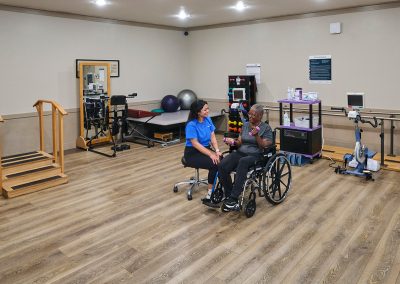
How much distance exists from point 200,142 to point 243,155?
51 centimetres

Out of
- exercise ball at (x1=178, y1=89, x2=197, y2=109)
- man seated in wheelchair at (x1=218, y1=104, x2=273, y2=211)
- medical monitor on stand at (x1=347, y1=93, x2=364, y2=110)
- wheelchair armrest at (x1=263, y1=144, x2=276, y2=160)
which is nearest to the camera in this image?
man seated in wheelchair at (x1=218, y1=104, x2=273, y2=211)

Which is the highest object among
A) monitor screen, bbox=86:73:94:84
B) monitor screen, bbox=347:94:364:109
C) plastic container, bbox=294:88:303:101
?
monitor screen, bbox=86:73:94:84

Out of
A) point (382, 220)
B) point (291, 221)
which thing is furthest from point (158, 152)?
point (382, 220)

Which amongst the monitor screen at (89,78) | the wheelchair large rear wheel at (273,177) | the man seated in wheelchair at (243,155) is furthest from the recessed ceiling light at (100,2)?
the wheelchair large rear wheel at (273,177)

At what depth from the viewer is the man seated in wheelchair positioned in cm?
336

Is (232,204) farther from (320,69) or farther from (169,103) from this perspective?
(169,103)

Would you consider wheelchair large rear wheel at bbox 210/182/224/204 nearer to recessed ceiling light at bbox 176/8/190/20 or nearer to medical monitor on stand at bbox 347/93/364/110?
medical monitor on stand at bbox 347/93/364/110

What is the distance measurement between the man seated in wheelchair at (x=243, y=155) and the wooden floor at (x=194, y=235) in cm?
24

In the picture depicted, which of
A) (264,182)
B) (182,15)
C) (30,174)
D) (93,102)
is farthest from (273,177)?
(93,102)

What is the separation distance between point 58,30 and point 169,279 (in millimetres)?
5060

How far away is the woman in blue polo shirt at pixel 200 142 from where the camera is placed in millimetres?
3633

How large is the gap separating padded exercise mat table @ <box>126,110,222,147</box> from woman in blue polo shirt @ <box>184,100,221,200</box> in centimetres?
271

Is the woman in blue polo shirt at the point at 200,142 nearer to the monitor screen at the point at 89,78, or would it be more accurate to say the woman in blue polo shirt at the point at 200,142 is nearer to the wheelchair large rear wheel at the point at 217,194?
the wheelchair large rear wheel at the point at 217,194

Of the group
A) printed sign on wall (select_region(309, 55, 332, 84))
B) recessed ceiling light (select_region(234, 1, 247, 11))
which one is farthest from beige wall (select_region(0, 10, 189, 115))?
printed sign on wall (select_region(309, 55, 332, 84))
